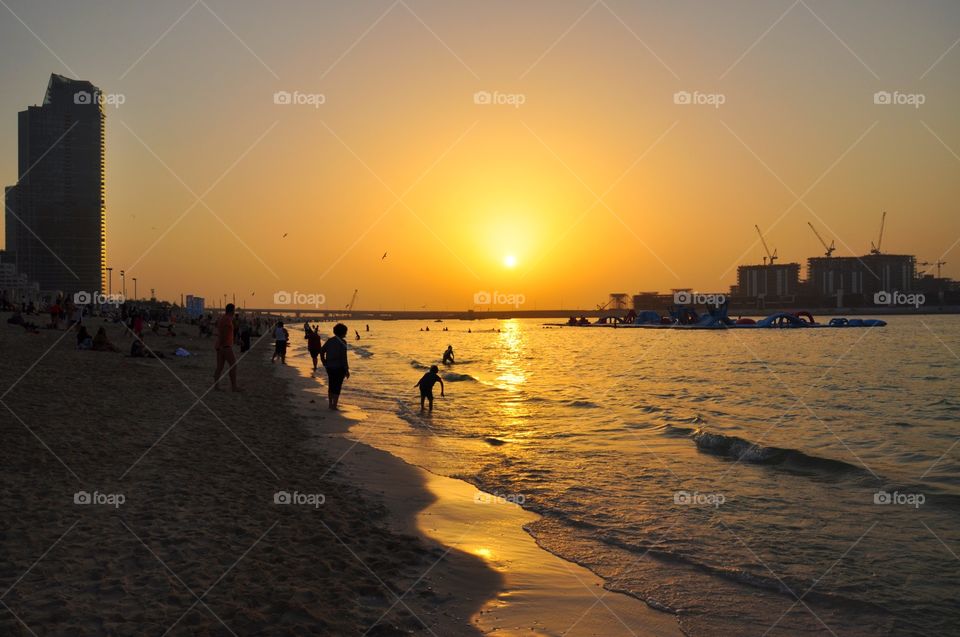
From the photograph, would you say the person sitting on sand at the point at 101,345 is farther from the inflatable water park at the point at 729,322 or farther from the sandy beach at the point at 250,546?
the inflatable water park at the point at 729,322

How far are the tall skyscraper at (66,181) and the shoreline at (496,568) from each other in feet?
604

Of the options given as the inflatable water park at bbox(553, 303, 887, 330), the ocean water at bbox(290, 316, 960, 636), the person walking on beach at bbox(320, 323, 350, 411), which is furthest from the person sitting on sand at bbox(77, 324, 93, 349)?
the inflatable water park at bbox(553, 303, 887, 330)

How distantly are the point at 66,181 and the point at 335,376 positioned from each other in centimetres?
18379

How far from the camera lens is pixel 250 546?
712 cm

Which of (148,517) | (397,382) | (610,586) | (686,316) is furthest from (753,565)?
(686,316)

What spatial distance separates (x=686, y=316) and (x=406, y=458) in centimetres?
17093

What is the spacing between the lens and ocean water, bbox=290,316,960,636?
7301 mm

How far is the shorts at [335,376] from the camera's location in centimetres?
1855

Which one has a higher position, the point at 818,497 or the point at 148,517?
the point at 148,517

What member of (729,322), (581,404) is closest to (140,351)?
(581,404)

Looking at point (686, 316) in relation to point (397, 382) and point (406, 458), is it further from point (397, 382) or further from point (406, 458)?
point (406, 458)

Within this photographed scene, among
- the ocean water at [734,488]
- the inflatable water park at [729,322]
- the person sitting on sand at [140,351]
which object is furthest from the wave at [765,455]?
the inflatable water park at [729,322]

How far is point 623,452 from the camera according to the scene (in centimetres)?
1623

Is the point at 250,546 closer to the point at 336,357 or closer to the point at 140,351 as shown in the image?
the point at 336,357
